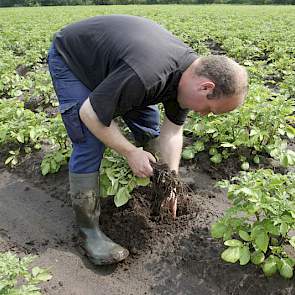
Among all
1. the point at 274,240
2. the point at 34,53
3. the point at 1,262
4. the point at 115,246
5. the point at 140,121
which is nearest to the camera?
the point at 1,262

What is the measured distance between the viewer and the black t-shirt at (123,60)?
2.20 metres

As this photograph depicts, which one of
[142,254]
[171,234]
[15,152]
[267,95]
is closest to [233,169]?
[267,95]

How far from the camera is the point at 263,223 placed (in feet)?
7.59

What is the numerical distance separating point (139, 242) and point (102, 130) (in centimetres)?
93

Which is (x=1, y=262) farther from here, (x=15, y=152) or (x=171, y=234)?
(x=15, y=152)

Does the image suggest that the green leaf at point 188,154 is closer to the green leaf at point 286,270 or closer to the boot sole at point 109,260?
the boot sole at point 109,260

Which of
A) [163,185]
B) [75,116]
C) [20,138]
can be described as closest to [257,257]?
[163,185]

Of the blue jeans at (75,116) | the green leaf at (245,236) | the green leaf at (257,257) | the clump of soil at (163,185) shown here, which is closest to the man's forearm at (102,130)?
the blue jeans at (75,116)

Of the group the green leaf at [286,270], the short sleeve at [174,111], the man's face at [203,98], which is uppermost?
the man's face at [203,98]

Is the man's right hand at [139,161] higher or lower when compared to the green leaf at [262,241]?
higher

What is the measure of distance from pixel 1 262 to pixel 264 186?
55.7 inches

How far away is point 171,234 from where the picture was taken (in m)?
2.90

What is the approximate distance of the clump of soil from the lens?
271 centimetres

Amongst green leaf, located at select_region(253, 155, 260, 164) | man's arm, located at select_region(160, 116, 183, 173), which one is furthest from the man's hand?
green leaf, located at select_region(253, 155, 260, 164)
